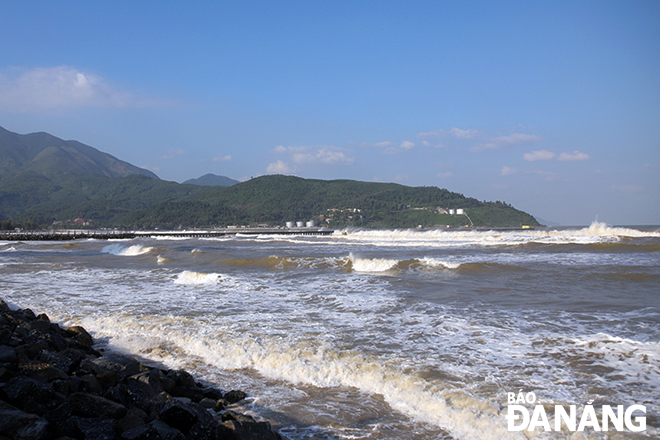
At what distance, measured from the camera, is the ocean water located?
189 inches

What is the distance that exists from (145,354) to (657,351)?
8.59m

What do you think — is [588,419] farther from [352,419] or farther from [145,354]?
[145,354]

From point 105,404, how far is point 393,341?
16.2 ft

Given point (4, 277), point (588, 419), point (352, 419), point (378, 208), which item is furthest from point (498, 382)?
point (378, 208)

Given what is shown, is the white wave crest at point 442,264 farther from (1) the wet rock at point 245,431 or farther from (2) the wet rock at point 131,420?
(2) the wet rock at point 131,420

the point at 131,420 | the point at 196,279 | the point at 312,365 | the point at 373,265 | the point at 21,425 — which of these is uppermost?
the point at 21,425

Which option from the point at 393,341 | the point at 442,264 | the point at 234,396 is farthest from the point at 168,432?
the point at 442,264

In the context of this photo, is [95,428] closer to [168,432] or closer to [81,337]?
[168,432]

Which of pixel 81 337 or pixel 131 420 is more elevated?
pixel 131 420

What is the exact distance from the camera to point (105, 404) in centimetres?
386

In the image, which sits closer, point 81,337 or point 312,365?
point 312,365

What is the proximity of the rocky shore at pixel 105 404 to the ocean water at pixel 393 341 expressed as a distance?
669 millimetres

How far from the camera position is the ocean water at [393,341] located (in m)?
4.81

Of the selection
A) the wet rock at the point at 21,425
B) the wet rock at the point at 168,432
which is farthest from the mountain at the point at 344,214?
the wet rock at the point at 21,425
